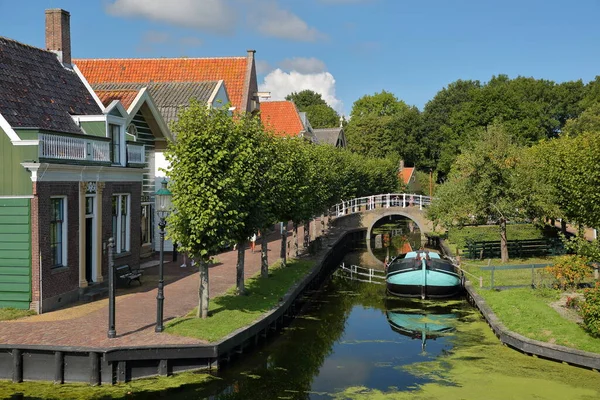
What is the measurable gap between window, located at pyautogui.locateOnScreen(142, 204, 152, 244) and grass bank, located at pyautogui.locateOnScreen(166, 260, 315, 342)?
7238 millimetres

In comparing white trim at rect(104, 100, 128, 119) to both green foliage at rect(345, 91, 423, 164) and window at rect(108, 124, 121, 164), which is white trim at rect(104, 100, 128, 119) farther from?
green foliage at rect(345, 91, 423, 164)

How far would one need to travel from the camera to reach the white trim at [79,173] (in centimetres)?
1923

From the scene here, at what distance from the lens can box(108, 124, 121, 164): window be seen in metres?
24.4

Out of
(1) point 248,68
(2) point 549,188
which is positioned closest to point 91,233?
(2) point 549,188

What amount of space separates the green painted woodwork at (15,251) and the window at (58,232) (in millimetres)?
1030

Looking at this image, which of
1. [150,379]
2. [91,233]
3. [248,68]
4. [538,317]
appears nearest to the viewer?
[150,379]

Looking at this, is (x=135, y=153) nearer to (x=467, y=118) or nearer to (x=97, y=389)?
(x=97, y=389)

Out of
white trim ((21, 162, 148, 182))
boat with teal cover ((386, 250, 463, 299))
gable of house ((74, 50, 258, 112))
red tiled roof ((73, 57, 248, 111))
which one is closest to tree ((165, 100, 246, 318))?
white trim ((21, 162, 148, 182))

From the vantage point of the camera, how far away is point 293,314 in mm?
25406

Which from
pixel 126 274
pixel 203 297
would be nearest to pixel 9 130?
pixel 126 274

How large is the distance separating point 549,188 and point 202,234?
2001 cm

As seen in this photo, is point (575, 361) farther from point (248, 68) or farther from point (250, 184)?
point (248, 68)

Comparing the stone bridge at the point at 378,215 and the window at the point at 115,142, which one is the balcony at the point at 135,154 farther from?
the stone bridge at the point at 378,215

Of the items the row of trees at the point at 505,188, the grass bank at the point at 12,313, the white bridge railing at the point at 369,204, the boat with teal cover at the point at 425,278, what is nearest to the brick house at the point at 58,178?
the grass bank at the point at 12,313
